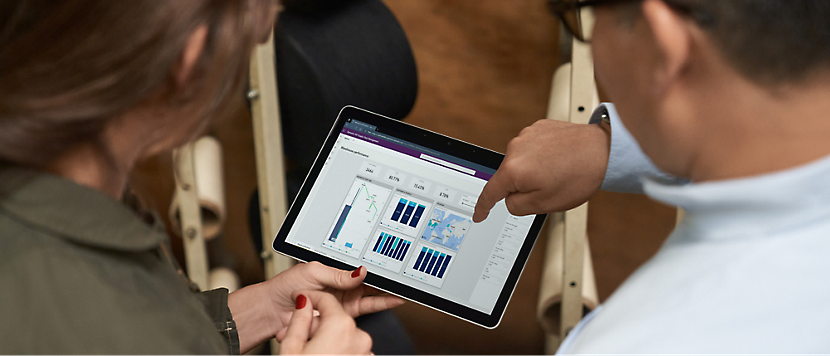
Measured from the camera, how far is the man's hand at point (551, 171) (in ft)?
2.03

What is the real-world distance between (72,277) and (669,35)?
40 cm

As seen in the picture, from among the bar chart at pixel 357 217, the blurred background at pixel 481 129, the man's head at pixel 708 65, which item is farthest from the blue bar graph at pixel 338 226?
the blurred background at pixel 481 129

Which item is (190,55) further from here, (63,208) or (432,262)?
(432,262)

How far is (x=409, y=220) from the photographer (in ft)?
2.35

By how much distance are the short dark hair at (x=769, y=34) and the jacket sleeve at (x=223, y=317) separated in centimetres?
54

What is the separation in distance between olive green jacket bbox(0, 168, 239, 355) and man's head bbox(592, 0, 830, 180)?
1.18 ft

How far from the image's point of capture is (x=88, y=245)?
15.6 inches

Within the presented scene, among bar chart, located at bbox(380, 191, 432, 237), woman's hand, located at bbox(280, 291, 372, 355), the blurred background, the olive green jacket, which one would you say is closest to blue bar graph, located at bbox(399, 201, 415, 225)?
bar chart, located at bbox(380, 191, 432, 237)

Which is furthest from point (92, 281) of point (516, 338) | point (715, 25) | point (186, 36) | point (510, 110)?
point (510, 110)

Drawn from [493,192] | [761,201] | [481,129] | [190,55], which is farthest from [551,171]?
[481,129]

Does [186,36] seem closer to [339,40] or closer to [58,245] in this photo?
[58,245]

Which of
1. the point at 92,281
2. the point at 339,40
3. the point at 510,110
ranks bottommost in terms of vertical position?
the point at 92,281

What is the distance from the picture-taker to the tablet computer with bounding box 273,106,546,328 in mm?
693

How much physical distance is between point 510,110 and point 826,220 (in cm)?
117
